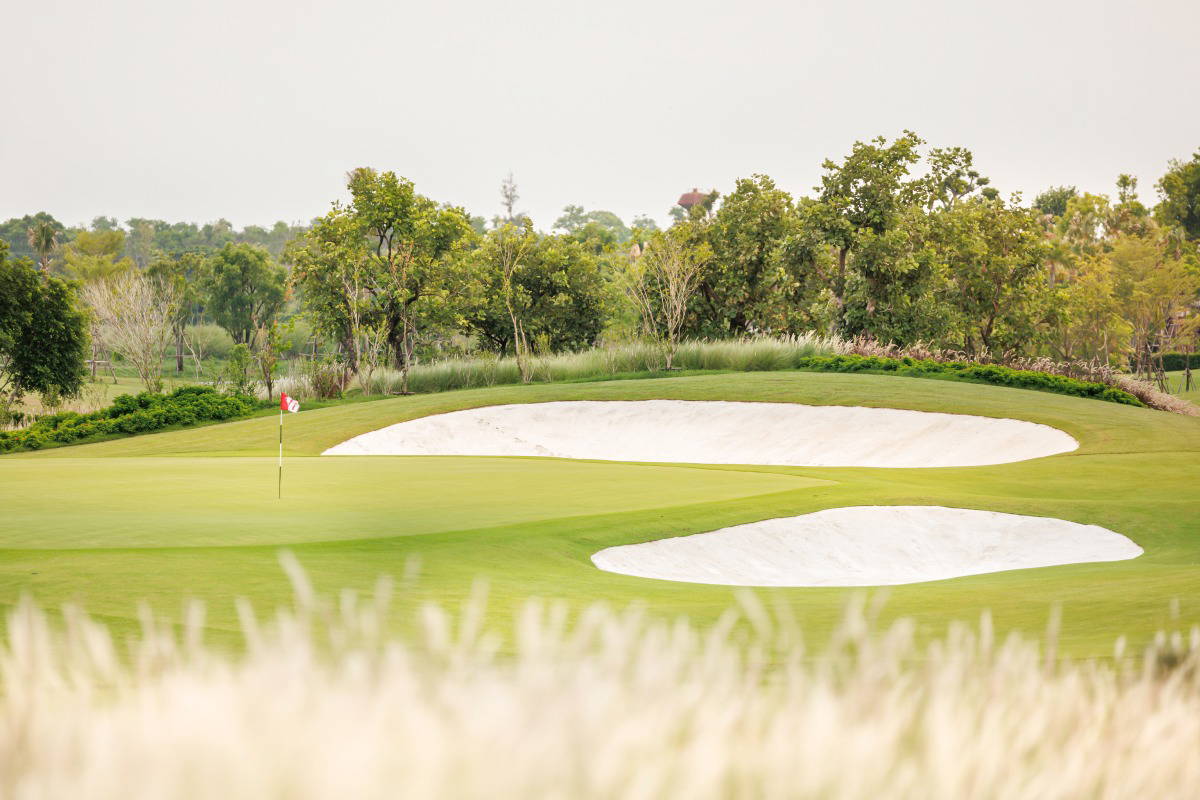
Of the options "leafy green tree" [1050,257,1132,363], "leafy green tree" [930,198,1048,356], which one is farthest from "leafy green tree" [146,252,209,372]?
"leafy green tree" [1050,257,1132,363]

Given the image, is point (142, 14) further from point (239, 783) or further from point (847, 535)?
point (239, 783)

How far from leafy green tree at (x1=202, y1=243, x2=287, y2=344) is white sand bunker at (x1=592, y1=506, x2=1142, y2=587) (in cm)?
7394

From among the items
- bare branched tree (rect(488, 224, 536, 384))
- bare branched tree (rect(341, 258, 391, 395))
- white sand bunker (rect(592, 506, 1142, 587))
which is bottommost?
white sand bunker (rect(592, 506, 1142, 587))

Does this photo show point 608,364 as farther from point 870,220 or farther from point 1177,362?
point 1177,362

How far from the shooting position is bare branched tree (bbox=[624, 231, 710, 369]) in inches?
1564

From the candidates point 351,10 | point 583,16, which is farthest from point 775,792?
point 583,16

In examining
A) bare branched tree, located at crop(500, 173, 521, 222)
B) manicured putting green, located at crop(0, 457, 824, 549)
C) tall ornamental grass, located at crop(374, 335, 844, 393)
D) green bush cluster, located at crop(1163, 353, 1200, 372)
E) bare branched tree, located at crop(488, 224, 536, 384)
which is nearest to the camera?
manicured putting green, located at crop(0, 457, 824, 549)

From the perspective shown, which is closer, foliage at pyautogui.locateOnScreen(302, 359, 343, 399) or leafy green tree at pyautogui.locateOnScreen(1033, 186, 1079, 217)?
foliage at pyautogui.locateOnScreen(302, 359, 343, 399)

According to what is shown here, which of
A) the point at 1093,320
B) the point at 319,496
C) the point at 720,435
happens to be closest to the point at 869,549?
the point at 319,496

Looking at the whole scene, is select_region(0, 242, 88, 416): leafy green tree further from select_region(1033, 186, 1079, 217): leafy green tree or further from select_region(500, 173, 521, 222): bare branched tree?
select_region(1033, 186, 1079, 217): leafy green tree

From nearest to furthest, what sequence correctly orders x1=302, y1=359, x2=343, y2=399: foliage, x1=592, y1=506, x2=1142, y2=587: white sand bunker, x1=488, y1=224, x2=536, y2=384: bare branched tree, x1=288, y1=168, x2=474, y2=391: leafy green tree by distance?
x1=592, y1=506, x2=1142, y2=587: white sand bunker < x1=302, y1=359, x2=343, y2=399: foliage < x1=288, y1=168, x2=474, y2=391: leafy green tree < x1=488, y1=224, x2=536, y2=384: bare branched tree

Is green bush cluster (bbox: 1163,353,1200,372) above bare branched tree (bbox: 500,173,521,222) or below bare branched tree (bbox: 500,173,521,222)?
below

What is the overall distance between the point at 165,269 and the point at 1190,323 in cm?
7085

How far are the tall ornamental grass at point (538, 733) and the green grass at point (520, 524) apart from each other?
311 centimetres
